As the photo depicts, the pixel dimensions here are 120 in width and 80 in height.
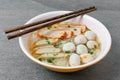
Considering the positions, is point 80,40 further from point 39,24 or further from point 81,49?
point 39,24

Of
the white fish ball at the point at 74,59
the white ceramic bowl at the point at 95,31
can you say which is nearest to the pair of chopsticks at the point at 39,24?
the white ceramic bowl at the point at 95,31

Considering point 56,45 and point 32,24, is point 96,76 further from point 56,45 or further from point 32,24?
point 32,24

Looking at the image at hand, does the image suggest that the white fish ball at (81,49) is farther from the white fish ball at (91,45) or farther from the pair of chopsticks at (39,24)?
the pair of chopsticks at (39,24)

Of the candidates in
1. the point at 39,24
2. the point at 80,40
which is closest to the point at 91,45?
the point at 80,40

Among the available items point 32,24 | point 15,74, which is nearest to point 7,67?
point 15,74

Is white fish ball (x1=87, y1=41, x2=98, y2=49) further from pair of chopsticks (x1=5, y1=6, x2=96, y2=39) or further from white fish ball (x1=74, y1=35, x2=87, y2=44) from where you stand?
pair of chopsticks (x1=5, y1=6, x2=96, y2=39)

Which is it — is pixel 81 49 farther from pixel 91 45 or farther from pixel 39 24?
pixel 39 24

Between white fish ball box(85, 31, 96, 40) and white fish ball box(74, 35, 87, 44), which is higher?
white fish ball box(85, 31, 96, 40)

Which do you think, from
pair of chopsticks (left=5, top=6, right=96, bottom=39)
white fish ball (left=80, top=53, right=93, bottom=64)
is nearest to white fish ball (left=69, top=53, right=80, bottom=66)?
white fish ball (left=80, top=53, right=93, bottom=64)

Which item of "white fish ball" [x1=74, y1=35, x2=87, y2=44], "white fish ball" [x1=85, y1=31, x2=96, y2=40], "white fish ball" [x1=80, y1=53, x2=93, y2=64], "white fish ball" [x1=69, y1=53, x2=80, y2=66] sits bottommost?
"white fish ball" [x1=69, y1=53, x2=80, y2=66]

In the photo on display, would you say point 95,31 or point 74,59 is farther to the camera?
point 95,31

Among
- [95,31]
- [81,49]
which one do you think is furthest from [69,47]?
[95,31]
